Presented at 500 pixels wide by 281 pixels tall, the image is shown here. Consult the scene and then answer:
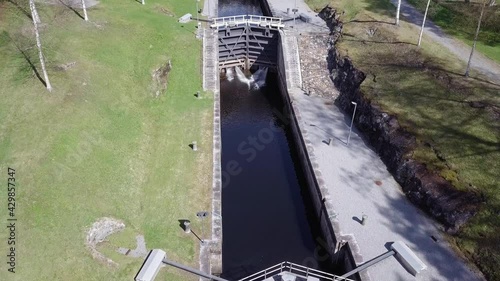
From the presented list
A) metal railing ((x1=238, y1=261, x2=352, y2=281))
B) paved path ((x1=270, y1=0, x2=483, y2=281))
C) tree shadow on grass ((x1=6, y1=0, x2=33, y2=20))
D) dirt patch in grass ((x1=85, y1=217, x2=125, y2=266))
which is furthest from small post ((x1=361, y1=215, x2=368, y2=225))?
tree shadow on grass ((x1=6, y1=0, x2=33, y2=20))

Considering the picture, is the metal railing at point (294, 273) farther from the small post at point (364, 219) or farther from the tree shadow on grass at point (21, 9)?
the tree shadow on grass at point (21, 9)

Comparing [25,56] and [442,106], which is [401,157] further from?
[25,56]

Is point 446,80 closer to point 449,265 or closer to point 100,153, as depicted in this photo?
point 449,265

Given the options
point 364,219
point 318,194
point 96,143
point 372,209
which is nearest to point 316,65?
point 318,194

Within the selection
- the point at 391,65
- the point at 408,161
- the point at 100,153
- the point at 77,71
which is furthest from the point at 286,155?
the point at 77,71

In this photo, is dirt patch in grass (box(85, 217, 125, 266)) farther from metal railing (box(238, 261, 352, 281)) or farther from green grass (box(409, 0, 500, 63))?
green grass (box(409, 0, 500, 63))
